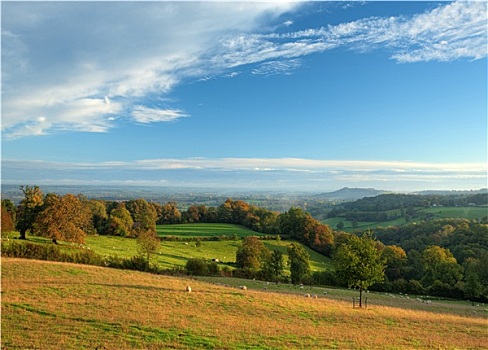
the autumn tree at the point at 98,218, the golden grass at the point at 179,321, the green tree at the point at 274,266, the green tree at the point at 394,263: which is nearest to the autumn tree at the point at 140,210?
the autumn tree at the point at 98,218

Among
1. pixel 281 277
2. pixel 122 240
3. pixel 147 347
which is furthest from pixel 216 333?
pixel 122 240

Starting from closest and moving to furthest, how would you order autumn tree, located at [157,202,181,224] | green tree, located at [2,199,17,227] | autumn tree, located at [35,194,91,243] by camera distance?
autumn tree, located at [35,194,91,243] < green tree, located at [2,199,17,227] < autumn tree, located at [157,202,181,224]

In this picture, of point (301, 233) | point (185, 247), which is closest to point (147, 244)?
point (185, 247)

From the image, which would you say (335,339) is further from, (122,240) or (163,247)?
(122,240)

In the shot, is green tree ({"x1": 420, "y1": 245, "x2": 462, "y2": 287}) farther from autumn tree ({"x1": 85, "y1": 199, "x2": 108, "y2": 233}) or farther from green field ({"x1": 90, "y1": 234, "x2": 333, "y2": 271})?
autumn tree ({"x1": 85, "y1": 199, "x2": 108, "y2": 233})

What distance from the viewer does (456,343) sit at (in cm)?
2023

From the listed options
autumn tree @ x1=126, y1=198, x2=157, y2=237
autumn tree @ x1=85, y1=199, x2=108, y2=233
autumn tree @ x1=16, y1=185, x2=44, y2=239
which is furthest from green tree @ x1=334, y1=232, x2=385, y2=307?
autumn tree @ x1=126, y1=198, x2=157, y2=237

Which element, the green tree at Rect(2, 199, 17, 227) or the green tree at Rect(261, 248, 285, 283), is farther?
the green tree at Rect(2, 199, 17, 227)

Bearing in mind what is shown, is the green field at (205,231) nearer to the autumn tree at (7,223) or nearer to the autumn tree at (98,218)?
the autumn tree at (98,218)

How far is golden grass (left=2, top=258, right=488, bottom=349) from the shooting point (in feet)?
51.4

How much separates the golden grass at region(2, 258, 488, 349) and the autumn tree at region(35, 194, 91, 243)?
19665 mm

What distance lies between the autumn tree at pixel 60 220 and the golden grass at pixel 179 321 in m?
19.7

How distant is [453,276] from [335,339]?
177 feet

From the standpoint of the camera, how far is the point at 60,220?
169 feet
